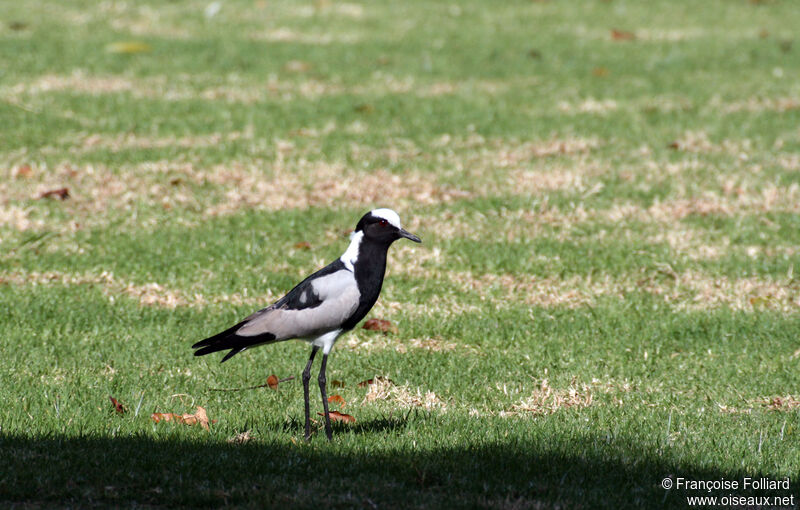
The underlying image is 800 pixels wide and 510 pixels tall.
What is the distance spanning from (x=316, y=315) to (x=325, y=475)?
100 centimetres

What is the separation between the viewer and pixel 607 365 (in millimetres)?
7410

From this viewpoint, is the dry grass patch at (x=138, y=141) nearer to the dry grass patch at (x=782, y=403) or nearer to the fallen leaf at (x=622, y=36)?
the dry grass patch at (x=782, y=403)

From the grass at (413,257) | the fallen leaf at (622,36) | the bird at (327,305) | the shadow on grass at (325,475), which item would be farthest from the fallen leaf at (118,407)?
the fallen leaf at (622,36)

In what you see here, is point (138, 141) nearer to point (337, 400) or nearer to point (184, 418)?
point (337, 400)

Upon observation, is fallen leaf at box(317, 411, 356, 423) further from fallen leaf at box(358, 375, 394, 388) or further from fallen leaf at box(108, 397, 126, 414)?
fallen leaf at box(108, 397, 126, 414)

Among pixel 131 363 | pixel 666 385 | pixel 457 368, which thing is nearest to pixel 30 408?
pixel 131 363

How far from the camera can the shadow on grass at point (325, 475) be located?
16.3 ft

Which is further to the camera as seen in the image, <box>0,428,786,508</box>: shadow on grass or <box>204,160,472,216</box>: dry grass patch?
<box>204,160,472,216</box>: dry grass patch

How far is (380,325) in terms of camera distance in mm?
8086

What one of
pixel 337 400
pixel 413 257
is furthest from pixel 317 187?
pixel 337 400

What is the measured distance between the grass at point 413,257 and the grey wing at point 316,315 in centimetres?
62

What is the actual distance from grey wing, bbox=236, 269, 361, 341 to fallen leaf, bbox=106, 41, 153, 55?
38.8 feet

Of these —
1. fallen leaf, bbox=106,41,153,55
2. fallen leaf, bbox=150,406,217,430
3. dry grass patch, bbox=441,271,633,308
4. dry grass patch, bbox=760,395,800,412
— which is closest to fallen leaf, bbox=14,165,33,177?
dry grass patch, bbox=441,271,633,308

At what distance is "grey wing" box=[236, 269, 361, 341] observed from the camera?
19.2ft
